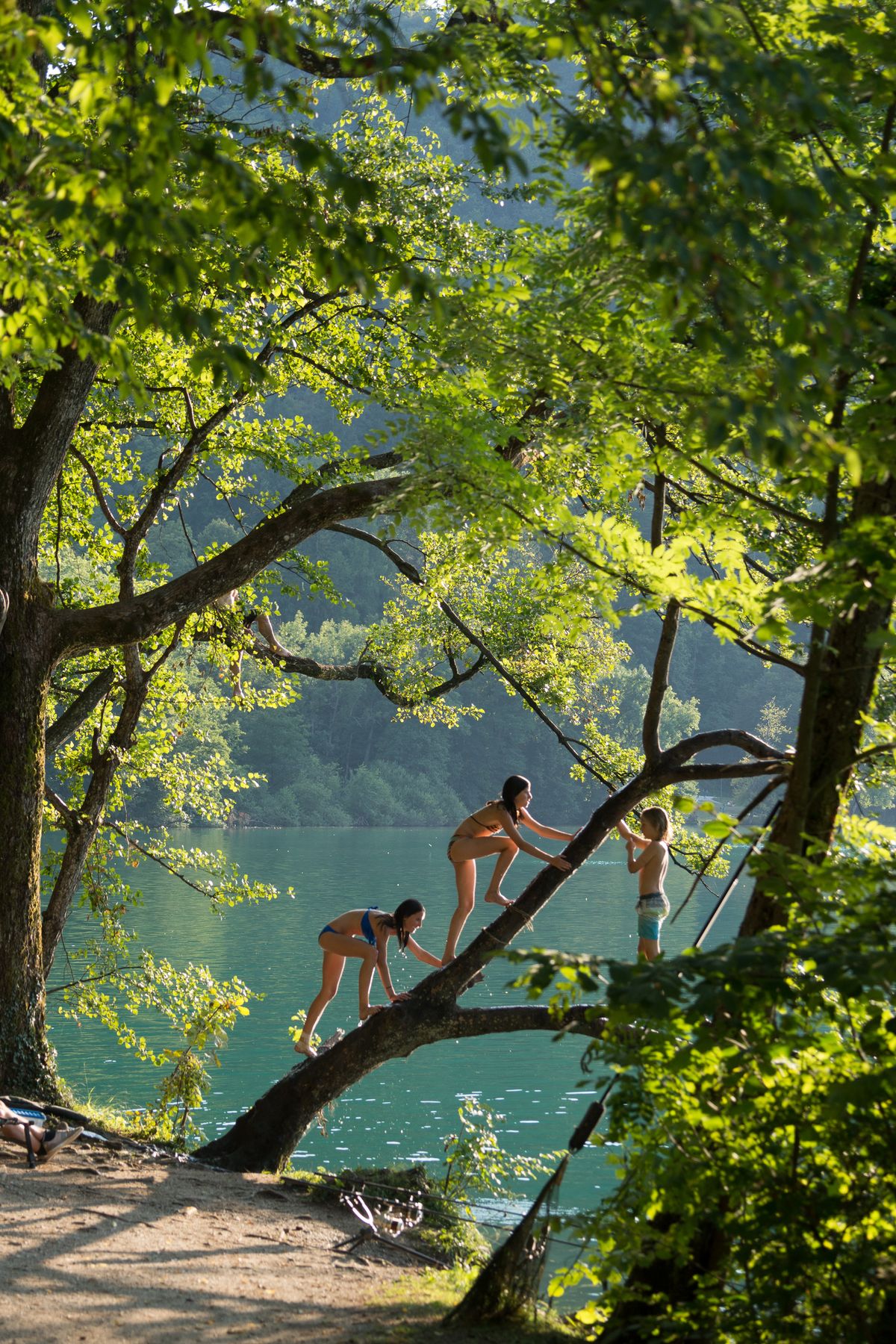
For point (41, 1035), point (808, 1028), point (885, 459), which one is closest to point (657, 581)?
point (885, 459)

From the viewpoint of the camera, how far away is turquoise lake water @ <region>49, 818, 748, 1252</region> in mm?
13922

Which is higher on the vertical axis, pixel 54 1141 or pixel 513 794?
pixel 513 794

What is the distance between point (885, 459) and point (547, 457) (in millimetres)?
2510

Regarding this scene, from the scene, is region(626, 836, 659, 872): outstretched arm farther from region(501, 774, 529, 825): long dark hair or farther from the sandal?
the sandal

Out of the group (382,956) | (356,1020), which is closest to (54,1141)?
(382,956)

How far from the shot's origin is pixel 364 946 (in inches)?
321

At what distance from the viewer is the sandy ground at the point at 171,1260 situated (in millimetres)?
4309

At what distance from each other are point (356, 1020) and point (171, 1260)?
43.9ft

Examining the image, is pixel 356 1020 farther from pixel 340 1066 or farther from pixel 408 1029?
pixel 408 1029

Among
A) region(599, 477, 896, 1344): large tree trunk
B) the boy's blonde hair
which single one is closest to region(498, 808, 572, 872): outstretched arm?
the boy's blonde hair

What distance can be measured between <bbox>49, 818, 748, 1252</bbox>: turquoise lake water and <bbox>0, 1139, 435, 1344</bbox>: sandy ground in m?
1.35

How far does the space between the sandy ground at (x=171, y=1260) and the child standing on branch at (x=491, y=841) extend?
2.09 m

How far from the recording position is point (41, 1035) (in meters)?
7.47

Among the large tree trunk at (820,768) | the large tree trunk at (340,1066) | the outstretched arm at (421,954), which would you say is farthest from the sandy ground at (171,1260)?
the outstretched arm at (421,954)
